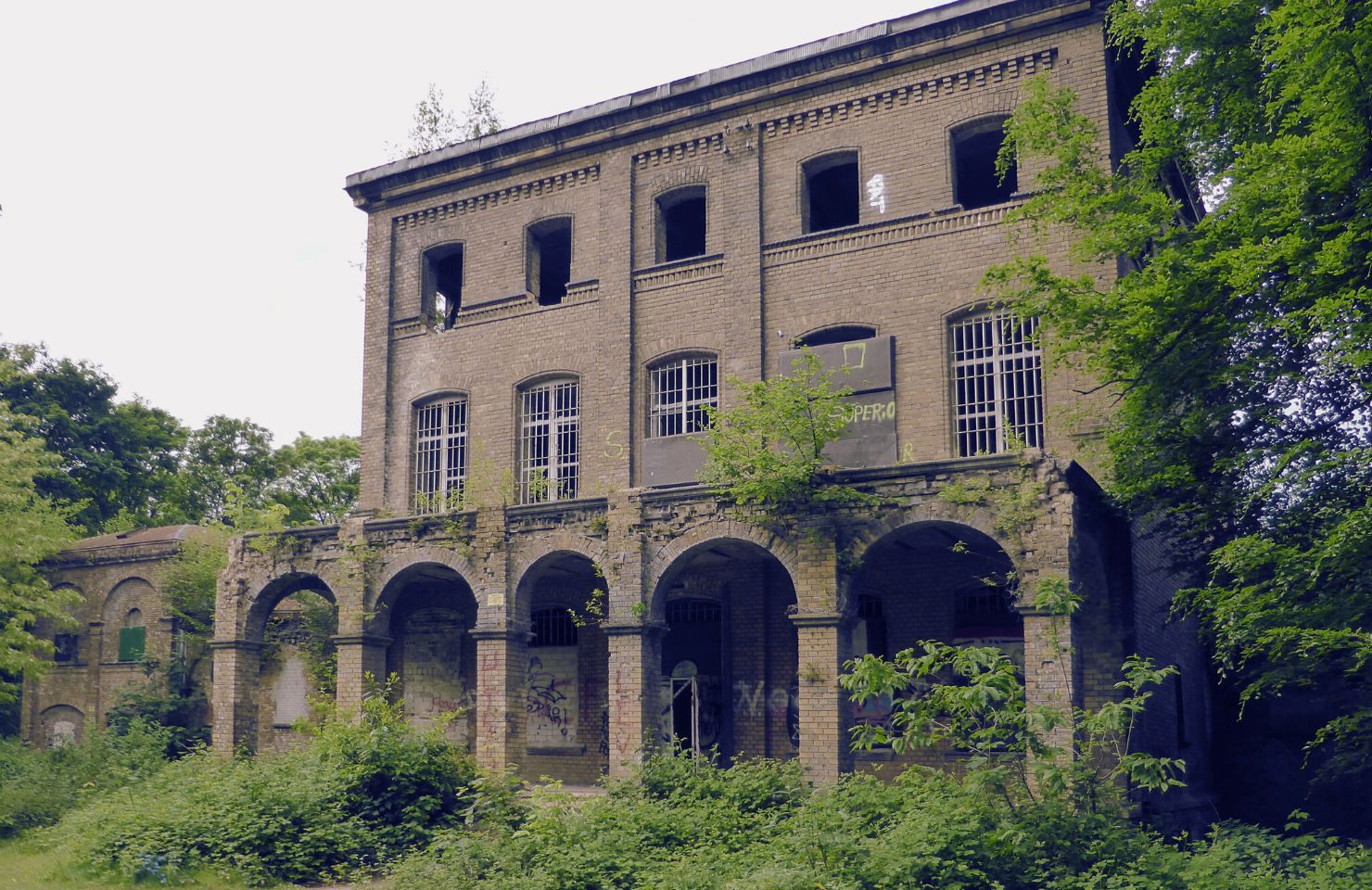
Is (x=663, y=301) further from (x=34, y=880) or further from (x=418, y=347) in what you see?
(x=34, y=880)

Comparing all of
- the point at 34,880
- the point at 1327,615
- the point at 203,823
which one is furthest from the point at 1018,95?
the point at 34,880

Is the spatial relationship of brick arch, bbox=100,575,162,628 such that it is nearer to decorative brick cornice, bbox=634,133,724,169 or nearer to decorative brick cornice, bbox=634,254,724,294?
decorative brick cornice, bbox=634,254,724,294

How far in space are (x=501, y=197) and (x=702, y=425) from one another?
6.22 m

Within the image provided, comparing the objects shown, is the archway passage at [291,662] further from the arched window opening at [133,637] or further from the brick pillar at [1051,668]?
the brick pillar at [1051,668]

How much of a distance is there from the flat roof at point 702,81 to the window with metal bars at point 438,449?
4595 millimetres

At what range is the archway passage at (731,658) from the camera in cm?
1823

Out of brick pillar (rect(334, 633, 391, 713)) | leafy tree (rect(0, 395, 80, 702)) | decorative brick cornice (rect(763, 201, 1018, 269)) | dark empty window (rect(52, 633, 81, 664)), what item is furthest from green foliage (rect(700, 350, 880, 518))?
dark empty window (rect(52, 633, 81, 664))

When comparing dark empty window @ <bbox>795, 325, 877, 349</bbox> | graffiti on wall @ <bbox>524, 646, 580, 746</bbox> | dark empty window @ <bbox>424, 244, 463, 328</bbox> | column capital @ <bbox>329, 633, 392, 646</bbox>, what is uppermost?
dark empty window @ <bbox>424, 244, 463, 328</bbox>

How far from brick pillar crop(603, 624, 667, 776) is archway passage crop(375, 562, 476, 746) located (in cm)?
511

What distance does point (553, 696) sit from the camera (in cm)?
2017

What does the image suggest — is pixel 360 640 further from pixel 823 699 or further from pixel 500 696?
pixel 823 699

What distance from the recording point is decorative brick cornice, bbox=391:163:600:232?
21.8 m

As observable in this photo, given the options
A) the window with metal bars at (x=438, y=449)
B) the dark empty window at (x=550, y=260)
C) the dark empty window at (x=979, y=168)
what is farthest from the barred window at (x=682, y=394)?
the dark empty window at (x=979, y=168)

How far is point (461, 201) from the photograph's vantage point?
2286cm
